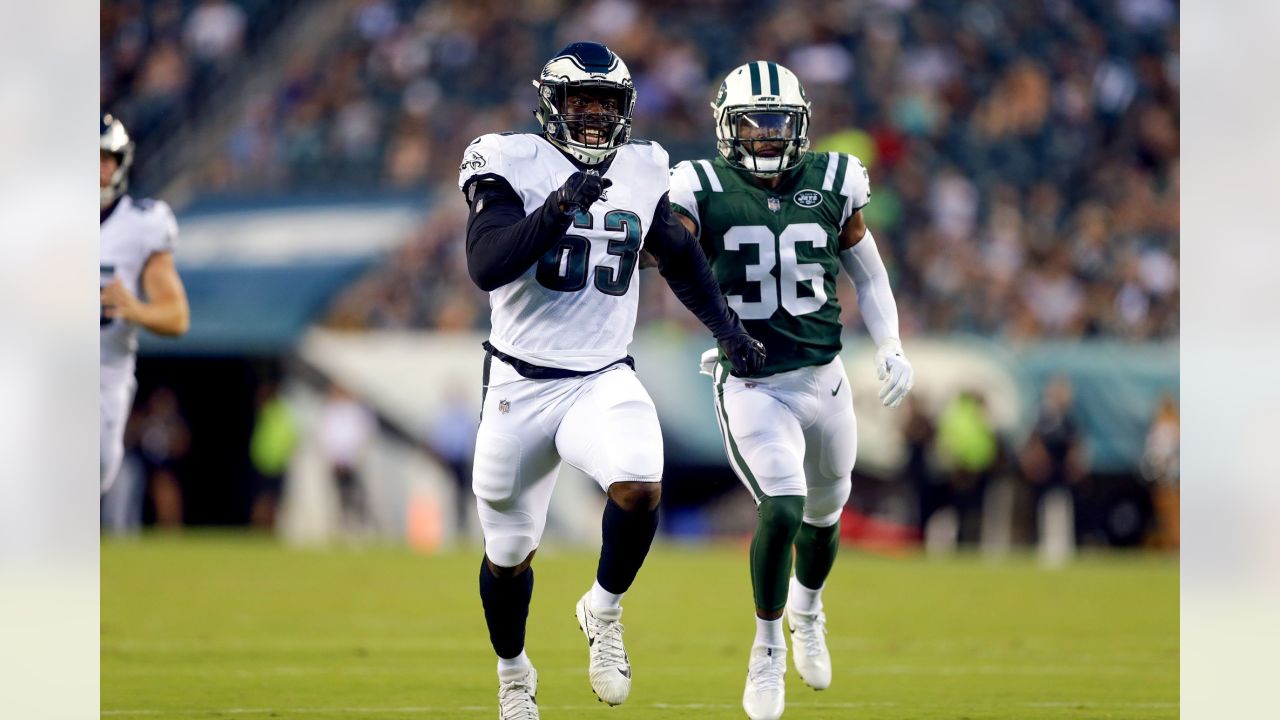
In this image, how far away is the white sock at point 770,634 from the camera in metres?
5.85

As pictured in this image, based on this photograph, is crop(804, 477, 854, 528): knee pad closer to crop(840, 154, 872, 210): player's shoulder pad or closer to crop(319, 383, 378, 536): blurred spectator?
crop(840, 154, 872, 210): player's shoulder pad

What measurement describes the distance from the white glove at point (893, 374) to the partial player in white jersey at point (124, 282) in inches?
121

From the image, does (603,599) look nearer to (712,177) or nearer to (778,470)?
(778,470)

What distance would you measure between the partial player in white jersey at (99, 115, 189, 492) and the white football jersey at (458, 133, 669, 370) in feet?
7.85

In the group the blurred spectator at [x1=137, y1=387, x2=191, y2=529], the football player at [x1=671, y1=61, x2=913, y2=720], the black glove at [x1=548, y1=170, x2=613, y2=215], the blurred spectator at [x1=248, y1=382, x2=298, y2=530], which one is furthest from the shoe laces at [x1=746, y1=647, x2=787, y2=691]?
the blurred spectator at [x1=137, y1=387, x2=191, y2=529]

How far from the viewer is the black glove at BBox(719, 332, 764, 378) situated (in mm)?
5770

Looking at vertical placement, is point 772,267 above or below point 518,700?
above

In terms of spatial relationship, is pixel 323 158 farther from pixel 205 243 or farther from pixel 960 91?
pixel 960 91

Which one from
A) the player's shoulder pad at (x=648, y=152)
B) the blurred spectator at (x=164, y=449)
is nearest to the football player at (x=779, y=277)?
the player's shoulder pad at (x=648, y=152)

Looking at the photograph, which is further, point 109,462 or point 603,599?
point 109,462

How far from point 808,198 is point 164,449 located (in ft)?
41.0


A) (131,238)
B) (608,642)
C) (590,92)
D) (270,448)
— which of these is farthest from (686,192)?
(270,448)

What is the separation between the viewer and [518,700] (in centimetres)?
541

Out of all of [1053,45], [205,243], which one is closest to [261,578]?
[205,243]
